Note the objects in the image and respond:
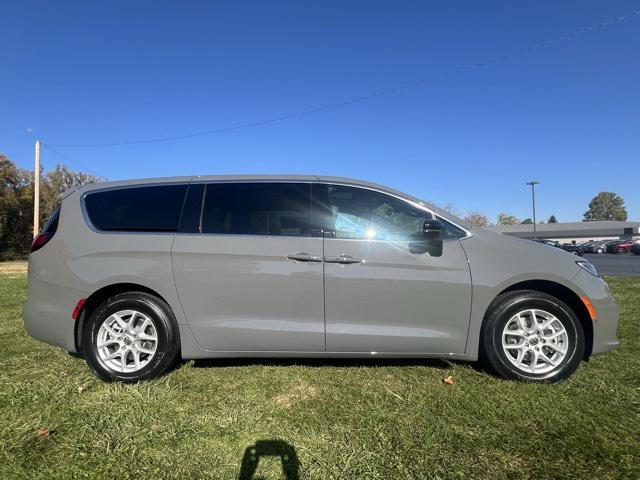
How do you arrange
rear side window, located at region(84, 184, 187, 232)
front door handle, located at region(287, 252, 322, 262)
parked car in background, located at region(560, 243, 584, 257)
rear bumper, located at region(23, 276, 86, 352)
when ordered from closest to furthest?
front door handle, located at region(287, 252, 322, 262)
rear bumper, located at region(23, 276, 86, 352)
rear side window, located at region(84, 184, 187, 232)
parked car in background, located at region(560, 243, 584, 257)

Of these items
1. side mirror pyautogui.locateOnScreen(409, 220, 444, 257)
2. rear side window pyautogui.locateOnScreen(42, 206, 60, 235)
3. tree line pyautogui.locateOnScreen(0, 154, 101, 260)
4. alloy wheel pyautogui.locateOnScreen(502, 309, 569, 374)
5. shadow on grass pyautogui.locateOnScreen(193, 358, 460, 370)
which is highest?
tree line pyautogui.locateOnScreen(0, 154, 101, 260)

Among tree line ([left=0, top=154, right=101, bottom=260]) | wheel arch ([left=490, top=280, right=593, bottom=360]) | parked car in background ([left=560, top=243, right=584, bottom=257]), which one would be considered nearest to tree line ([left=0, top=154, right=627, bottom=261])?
tree line ([left=0, top=154, right=101, bottom=260])

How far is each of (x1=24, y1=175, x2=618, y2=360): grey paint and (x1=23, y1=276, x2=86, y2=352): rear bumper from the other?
1 cm

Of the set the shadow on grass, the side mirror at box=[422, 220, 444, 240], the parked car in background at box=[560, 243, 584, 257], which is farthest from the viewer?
the parked car in background at box=[560, 243, 584, 257]

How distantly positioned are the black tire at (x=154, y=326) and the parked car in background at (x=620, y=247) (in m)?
53.5

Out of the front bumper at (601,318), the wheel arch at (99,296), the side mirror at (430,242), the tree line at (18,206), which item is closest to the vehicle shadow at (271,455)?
the wheel arch at (99,296)

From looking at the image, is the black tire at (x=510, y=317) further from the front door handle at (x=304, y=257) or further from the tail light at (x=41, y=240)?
the tail light at (x=41, y=240)

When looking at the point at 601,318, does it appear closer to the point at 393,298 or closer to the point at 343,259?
the point at 393,298

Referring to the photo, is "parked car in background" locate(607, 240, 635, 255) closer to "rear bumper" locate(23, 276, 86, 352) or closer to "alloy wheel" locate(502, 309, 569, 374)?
"alloy wheel" locate(502, 309, 569, 374)

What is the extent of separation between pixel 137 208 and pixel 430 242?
2.56m

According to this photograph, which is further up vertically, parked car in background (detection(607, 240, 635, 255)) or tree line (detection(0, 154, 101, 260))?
tree line (detection(0, 154, 101, 260))

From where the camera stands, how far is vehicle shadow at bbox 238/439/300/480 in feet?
7.43

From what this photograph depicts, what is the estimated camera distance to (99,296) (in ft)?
12.1

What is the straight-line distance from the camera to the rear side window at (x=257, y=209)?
3656 mm
